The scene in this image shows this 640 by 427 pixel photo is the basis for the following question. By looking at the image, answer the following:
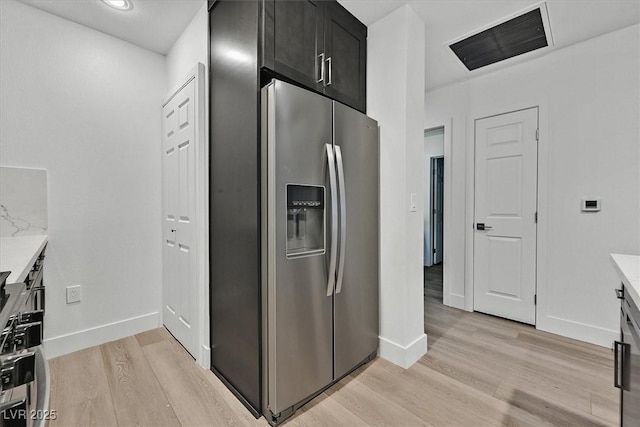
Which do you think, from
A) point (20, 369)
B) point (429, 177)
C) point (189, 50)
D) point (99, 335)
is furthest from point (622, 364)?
point (429, 177)

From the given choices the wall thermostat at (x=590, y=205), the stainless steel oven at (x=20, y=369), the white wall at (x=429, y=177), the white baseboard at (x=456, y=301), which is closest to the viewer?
the stainless steel oven at (x=20, y=369)

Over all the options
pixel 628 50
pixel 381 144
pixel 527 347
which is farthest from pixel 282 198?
pixel 628 50

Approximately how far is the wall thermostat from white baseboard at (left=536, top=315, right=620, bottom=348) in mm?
974

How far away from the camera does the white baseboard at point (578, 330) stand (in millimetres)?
2277

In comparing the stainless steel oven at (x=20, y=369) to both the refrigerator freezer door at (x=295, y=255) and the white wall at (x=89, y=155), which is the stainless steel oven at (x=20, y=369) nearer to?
the refrigerator freezer door at (x=295, y=255)

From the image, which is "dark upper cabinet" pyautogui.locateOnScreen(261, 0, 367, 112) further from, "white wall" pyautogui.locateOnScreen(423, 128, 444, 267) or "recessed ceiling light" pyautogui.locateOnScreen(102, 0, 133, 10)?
"white wall" pyautogui.locateOnScreen(423, 128, 444, 267)

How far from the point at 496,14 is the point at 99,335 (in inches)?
155

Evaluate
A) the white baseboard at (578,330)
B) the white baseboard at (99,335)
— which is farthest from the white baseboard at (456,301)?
the white baseboard at (99,335)

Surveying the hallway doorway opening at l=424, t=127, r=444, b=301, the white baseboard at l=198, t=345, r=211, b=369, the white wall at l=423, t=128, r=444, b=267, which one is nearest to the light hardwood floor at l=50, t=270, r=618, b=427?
the white baseboard at l=198, t=345, r=211, b=369

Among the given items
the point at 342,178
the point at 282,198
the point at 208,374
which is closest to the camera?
the point at 282,198

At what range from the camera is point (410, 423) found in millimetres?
1468

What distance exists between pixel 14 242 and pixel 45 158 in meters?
0.70

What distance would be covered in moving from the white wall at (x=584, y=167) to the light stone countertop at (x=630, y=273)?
1.34 meters

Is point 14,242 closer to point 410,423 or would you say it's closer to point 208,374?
point 208,374
